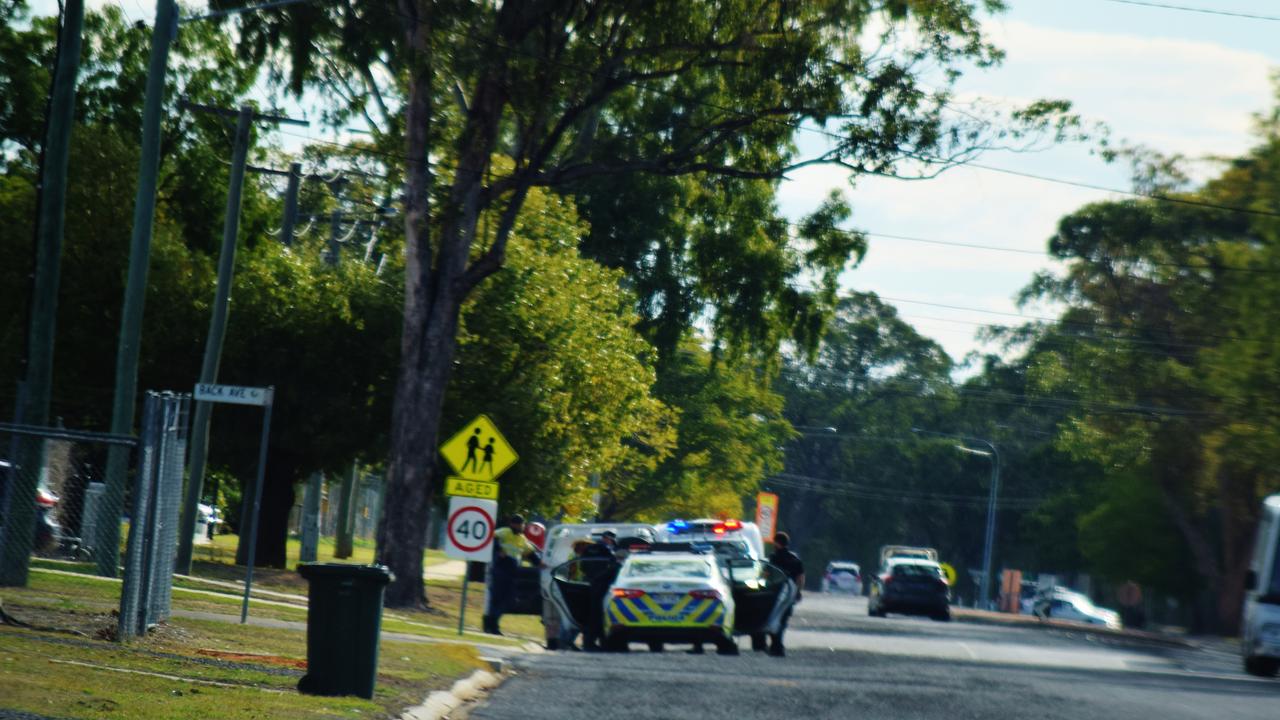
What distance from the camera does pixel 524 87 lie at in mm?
28188

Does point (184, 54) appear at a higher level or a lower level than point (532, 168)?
higher

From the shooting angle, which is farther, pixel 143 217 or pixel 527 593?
pixel 527 593

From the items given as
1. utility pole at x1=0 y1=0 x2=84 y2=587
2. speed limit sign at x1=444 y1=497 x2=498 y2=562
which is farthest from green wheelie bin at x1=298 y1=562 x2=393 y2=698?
utility pole at x1=0 y1=0 x2=84 y2=587

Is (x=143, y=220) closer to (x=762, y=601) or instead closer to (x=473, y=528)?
(x=473, y=528)

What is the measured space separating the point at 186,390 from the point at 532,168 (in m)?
10.6

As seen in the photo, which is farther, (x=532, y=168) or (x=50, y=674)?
(x=532, y=168)

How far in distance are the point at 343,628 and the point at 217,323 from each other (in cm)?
1818

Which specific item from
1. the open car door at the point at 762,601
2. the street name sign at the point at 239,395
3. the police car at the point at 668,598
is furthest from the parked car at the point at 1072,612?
the street name sign at the point at 239,395

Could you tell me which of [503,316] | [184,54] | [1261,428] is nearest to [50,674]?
[503,316]

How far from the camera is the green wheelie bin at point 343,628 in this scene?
13961mm

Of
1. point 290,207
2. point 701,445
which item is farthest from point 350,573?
point 701,445

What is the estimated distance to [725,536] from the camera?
3238 centimetres

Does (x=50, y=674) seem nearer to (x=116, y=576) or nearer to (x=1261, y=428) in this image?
(x=116, y=576)

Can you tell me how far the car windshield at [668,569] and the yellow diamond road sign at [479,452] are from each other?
2496 millimetres
